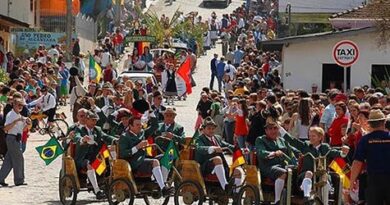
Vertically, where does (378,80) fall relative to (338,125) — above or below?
above

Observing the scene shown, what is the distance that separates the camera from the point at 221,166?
734 inches

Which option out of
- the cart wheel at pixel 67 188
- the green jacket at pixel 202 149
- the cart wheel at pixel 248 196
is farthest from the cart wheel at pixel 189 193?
the cart wheel at pixel 67 188

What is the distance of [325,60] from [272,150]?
20.4 meters

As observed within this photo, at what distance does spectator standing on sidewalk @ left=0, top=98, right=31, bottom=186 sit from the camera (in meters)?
22.0

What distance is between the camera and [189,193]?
18672 millimetres

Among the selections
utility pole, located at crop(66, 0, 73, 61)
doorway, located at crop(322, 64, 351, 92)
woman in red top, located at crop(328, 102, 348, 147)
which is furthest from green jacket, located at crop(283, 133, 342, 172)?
utility pole, located at crop(66, 0, 73, 61)

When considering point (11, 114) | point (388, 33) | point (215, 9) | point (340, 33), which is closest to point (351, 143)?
point (11, 114)

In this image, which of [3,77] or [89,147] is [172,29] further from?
[89,147]

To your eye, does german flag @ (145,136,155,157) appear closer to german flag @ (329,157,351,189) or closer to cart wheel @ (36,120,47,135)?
german flag @ (329,157,351,189)

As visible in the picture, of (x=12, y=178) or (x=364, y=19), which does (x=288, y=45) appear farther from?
(x=12, y=178)

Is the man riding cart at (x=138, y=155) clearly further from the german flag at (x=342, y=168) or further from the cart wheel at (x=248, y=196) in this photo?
the german flag at (x=342, y=168)

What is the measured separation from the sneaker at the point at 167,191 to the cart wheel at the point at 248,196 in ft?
4.45

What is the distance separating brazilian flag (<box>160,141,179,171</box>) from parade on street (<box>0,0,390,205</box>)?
0.02 metres

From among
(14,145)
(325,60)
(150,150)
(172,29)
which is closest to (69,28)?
(172,29)
